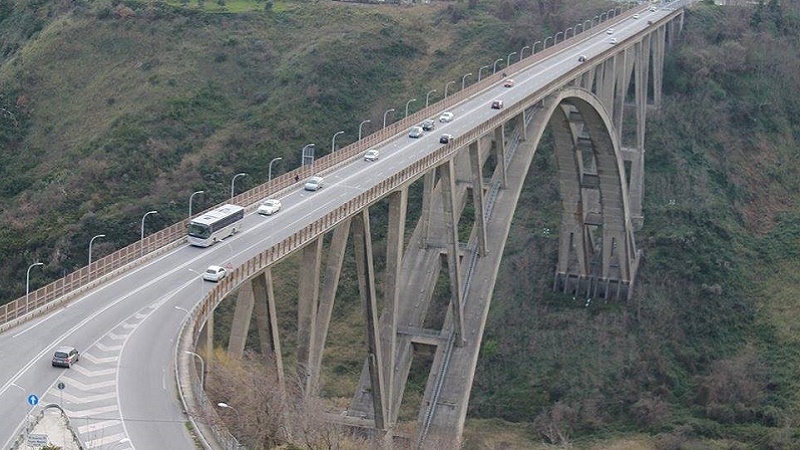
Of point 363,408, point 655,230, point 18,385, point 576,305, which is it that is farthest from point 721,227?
point 18,385

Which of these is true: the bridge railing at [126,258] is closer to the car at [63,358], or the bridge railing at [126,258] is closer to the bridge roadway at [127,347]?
the bridge roadway at [127,347]

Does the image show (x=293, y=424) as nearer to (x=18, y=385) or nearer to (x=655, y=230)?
(x=18, y=385)

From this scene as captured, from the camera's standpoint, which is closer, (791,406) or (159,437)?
(159,437)

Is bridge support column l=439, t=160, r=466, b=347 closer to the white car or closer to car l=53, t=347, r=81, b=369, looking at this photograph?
the white car

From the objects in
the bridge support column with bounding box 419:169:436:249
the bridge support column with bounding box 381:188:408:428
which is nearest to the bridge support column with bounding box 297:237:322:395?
the bridge support column with bounding box 381:188:408:428

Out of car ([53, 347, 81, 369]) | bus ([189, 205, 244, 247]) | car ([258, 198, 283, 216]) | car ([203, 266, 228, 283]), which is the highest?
car ([53, 347, 81, 369])

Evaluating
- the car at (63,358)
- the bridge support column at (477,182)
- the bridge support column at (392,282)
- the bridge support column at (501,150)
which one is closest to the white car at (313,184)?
the bridge support column at (392,282)

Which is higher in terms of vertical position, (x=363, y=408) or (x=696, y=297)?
(x=363, y=408)
